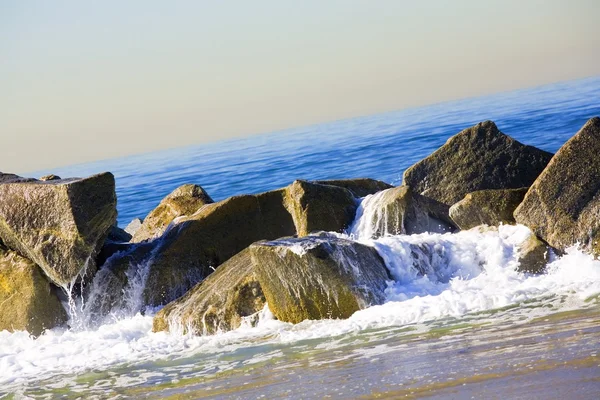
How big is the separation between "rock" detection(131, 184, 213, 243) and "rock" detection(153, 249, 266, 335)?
2890 millimetres

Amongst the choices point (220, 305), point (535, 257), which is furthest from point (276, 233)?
point (535, 257)

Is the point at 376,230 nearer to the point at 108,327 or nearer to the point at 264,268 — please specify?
the point at 264,268

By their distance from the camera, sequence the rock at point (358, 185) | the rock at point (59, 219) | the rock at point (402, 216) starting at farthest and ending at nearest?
1. the rock at point (358, 185)
2. the rock at point (402, 216)
3. the rock at point (59, 219)

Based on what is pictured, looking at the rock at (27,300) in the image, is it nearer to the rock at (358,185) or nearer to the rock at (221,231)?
the rock at (221,231)

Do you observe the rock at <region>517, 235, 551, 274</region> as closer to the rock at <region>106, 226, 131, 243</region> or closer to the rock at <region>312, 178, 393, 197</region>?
the rock at <region>312, 178, 393, 197</region>

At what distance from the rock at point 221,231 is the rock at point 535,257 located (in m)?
2.93

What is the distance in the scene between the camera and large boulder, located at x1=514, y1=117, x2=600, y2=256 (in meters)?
8.85

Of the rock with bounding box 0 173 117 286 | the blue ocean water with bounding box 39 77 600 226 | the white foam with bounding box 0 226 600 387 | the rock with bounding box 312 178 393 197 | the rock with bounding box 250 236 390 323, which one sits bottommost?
the blue ocean water with bounding box 39 77 600 226

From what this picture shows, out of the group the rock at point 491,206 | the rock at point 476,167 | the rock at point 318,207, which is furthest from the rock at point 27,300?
the rock at point 491,206

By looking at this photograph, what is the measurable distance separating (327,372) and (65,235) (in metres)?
4.38

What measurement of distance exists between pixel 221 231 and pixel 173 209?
184 cm

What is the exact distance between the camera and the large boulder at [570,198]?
8852mm

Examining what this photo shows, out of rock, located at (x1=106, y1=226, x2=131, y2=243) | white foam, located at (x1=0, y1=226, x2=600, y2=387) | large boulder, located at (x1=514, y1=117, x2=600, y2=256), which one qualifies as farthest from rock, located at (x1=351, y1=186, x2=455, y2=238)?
rock, located at (x1=106, y1=226, x2=131, y2=243)

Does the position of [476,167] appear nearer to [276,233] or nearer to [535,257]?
[535,257]
